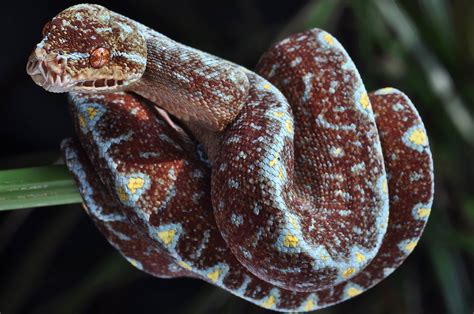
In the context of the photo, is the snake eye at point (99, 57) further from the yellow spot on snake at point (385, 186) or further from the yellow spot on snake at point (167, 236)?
the yellow spot on snake at point (385, 186)

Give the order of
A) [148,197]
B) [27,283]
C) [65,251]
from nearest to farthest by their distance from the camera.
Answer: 1. [148,197]
2. [27,283]
3. [65,251]

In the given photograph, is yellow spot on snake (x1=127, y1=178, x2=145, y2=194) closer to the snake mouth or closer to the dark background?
the snake mouth

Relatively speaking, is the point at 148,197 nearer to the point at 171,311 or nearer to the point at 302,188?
the point at 302,188

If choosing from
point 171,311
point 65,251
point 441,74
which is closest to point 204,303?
point 171,311

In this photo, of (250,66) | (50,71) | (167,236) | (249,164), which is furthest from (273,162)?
(250,66)

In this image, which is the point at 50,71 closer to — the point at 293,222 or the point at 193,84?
the point at 193,84

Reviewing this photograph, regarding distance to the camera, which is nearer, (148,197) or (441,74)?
(148,197)

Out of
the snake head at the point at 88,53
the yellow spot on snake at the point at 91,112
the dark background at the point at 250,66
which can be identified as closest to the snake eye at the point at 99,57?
the snake head at the point at 88,53
